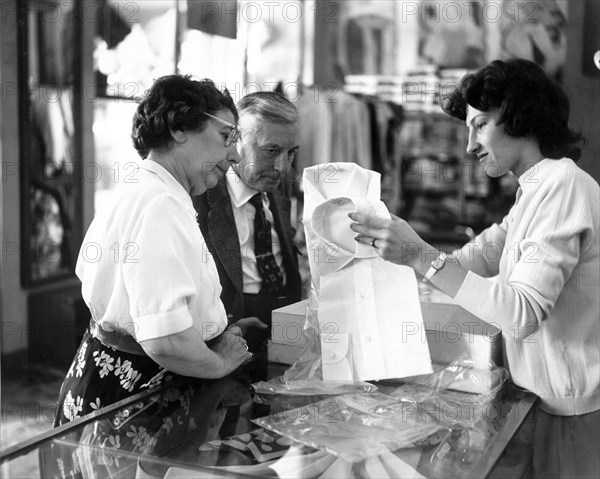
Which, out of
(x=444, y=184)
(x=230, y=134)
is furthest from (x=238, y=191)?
(x=444, y=184)

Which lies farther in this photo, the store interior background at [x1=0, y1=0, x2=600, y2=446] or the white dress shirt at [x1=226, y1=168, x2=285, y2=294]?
the store interior background at [x1=0, y1=0, x2=600, y2=446]

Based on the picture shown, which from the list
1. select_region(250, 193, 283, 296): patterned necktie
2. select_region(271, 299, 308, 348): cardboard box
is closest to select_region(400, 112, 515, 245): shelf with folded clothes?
select_region(250, 193, 283, 296): patterned necktie

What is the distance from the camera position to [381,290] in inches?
68.4

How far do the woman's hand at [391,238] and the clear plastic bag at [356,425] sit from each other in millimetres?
330

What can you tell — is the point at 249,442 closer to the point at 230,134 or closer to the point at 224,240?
the point at 230,134

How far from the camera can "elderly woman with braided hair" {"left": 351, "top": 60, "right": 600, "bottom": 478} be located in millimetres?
1669

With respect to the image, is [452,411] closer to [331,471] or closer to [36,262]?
[331,471]

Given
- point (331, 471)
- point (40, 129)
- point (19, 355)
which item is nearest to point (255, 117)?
point (331, 471)

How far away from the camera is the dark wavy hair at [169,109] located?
1781mm

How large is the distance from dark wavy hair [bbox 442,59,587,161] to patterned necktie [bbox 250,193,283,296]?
3.25ft

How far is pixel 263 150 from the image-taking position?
2.58 m

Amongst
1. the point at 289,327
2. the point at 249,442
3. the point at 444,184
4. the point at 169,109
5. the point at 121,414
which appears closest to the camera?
the point at 249,442

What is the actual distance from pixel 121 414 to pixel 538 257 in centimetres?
101

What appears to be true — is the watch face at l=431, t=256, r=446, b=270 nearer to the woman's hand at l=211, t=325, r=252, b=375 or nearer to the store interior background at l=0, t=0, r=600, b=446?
the woman's hand at l=211, t=325, r=252, b=375
